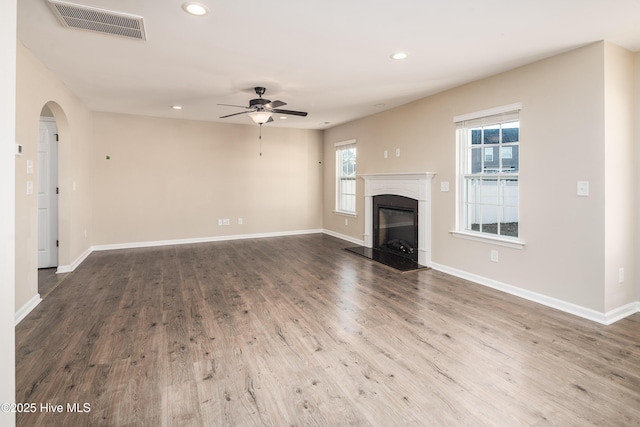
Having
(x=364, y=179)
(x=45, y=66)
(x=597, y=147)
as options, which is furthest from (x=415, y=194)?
(x=45, y=66)

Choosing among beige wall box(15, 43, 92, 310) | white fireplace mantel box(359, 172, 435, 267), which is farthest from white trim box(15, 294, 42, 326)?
white fireplace mantel box(359, 172, 435, 267)

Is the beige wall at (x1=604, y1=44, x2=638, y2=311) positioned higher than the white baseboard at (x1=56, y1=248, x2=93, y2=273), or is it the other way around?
the beige wall at (x1=604, y1=44, x2=638, y2=311)

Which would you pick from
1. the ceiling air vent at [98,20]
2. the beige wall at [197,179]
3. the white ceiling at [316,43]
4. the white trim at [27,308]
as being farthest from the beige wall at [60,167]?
the ceiling air vent at [98,20]

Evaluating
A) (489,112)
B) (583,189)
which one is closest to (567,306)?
(583,189)

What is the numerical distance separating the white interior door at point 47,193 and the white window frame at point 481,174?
5.75 meters

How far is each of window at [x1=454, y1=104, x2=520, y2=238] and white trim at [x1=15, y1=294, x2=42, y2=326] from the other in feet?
16.3

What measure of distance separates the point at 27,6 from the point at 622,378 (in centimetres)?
493

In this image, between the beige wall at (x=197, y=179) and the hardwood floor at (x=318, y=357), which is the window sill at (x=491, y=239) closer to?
the hardwood floor at (x=318, y=357)

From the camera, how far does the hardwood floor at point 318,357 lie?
1.87 m

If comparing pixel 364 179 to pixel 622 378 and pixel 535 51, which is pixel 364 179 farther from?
pixel 622 378

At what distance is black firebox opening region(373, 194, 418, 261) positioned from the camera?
5301mm

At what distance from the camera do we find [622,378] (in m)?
2.18

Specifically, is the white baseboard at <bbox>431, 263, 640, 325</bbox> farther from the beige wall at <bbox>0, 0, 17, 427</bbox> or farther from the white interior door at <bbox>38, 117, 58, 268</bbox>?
the white interior door at <bbox>38, 117, 58, 268</bbox>

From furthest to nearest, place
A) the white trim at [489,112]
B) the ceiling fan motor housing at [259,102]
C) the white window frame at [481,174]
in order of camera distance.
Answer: the ceiling fan motor housing at [259,102]
the white window frame at [481,174]
the white trim at [489,112]
